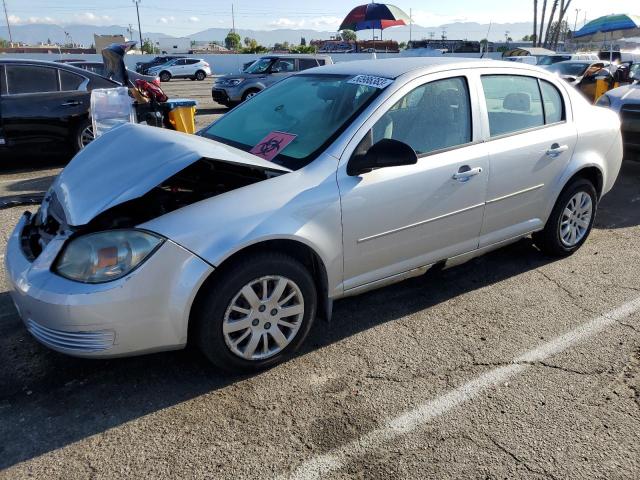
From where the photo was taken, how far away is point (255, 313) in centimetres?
291

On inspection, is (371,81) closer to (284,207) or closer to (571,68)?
(284,207)

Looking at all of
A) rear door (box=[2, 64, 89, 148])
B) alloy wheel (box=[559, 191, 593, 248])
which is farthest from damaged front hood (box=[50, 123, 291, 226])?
rear door (box=[2, 64, 89, 148])

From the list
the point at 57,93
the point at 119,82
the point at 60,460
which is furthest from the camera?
the point at 119,82

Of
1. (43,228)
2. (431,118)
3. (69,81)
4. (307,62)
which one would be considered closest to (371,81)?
(431,118)

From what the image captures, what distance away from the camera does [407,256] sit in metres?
3.49

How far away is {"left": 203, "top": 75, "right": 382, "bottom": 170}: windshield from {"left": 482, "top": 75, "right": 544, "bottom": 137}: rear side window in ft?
3.21

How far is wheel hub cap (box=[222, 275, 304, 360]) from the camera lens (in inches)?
112

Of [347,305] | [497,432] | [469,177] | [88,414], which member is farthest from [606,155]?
[88,414]

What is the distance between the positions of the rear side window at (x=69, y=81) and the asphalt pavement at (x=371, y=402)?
4.88 metres

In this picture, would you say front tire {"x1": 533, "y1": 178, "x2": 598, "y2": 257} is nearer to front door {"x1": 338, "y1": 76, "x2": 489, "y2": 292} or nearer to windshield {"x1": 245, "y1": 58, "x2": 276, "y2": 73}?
front door {"x1": 338, "y1": 76, "x2": 489, "y2": 292}

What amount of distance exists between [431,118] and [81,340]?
8.02 ft

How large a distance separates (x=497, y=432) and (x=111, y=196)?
224 cm

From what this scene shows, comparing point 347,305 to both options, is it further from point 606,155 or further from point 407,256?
point 606,155

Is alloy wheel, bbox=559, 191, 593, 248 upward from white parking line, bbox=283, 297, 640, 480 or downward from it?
upward
